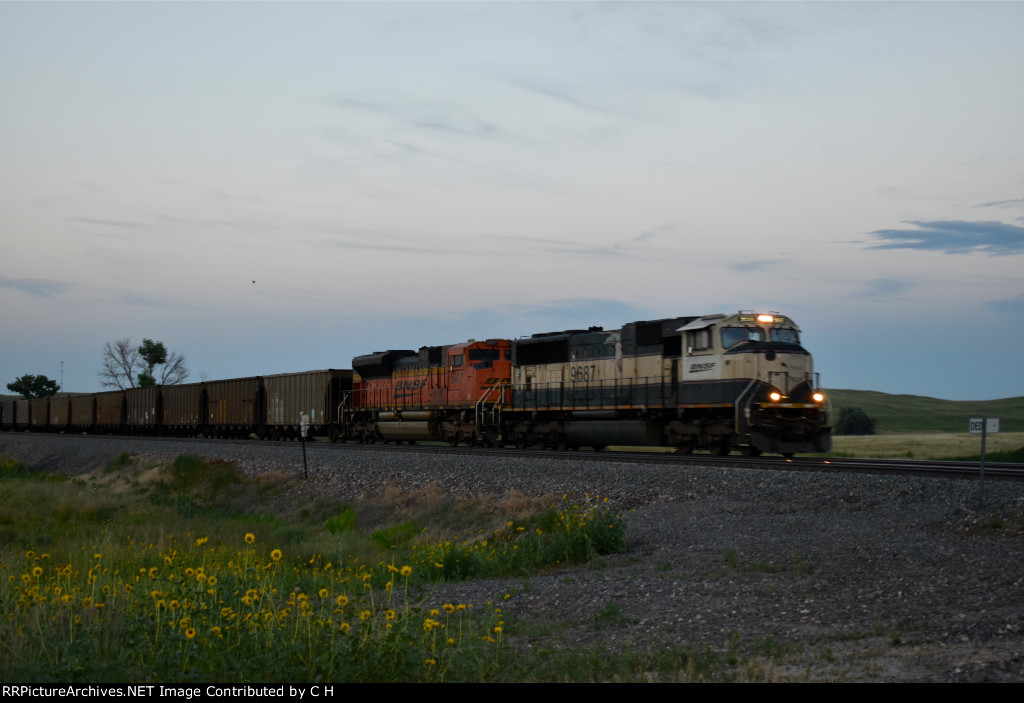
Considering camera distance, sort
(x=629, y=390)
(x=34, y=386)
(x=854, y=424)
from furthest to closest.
→ 1. (x=34, y=386)
2. (x=854, y=424)
3. (x=629, y=390)

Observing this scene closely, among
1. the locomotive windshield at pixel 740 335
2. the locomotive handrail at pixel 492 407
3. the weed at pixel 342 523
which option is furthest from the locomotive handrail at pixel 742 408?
the locomotive handrail at pixel 492 407

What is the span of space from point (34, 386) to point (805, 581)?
135 metres

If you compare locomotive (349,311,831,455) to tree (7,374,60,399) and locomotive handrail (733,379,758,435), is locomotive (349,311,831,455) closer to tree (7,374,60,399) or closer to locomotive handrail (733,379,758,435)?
locomotive handrail (733,379,758,435)

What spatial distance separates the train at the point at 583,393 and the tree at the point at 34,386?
305ft

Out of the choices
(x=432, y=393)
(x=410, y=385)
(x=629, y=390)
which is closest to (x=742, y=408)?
(x=629, y=390)

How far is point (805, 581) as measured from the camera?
891 cm

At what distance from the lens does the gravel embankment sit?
6812 millimetres

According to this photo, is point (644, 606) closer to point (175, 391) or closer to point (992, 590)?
point (992, 590)

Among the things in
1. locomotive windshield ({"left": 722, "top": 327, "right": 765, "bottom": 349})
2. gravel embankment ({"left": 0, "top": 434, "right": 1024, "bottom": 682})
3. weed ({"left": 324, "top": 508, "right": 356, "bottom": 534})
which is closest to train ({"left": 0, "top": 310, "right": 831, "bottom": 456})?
locomotive windshield ({"left": 722, "top": 327, "right": 765, "bottom": 349})

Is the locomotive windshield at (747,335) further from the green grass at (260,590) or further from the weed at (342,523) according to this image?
the weed at (342,523)

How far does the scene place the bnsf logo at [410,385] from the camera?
3328 cm

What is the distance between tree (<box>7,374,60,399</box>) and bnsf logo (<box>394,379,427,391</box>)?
10729cm

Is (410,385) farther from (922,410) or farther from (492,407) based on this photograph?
(922,410)

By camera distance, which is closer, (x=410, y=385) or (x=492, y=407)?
(x=492, y=407)
